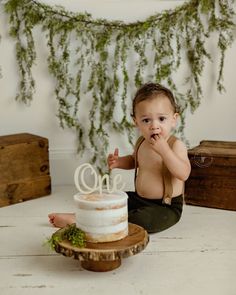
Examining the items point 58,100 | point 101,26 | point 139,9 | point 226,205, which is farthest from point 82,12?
point 226,205

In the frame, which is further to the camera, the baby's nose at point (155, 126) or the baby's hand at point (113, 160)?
the baby's hand at point (113, 160)

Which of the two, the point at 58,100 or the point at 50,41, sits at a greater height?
the point at 50,41

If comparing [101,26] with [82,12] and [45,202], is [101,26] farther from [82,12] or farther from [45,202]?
[45,202]

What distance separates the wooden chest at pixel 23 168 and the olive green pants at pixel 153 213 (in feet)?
1.51

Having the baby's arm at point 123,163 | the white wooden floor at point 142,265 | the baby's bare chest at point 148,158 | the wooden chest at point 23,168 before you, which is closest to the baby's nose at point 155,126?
the baby's bare chest at point 148,158

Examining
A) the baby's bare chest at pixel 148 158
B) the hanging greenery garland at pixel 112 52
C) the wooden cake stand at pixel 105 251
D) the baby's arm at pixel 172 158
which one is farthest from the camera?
the hanging greenery garland at pixel 112 52

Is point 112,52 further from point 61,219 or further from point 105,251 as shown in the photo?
point 105,251

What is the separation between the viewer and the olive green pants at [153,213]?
59.4 inches

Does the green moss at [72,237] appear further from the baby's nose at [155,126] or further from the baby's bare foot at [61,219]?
the baby's nose at [155,126]

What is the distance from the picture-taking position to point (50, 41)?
2008 millimetres

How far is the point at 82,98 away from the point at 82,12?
0.36m

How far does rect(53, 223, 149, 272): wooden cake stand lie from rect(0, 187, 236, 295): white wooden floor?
0.07 ft

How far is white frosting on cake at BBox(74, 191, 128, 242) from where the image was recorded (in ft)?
3.97

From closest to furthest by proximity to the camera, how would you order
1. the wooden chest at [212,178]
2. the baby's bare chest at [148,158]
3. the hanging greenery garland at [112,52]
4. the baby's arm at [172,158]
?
the baby's arm at [172,158] < the baby's bare chest at [148,158] < the wooden chest at [212,178] < the hanging greenery garland at [112,52]
